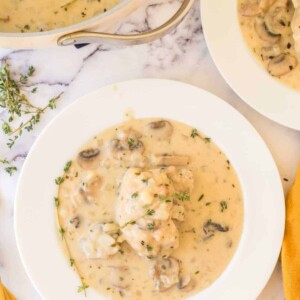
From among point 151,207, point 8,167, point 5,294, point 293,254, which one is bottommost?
point 293,254

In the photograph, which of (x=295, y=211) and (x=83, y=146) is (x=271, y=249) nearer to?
(x=295, y=211)

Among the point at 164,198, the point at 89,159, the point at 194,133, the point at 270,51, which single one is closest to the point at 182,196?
the point at 164,198

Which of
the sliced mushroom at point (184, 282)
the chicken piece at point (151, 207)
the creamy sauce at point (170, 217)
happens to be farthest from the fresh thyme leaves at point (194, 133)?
the sliced mushroom at point (184, 282)

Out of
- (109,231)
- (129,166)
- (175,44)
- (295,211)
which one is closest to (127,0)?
(175,44)

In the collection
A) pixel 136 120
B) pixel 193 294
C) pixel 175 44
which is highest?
pixel 175 44

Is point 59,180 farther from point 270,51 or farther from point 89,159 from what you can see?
point 270,51

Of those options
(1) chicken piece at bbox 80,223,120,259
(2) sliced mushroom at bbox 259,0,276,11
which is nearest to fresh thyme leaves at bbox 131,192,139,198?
(1) chicken piece at bbox 80,223,120,259
